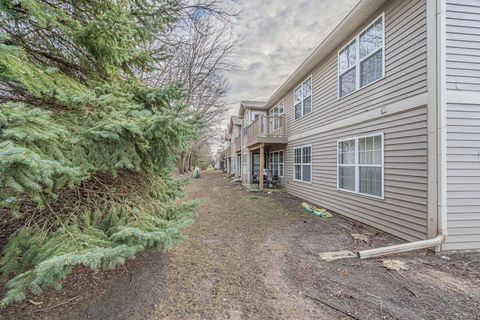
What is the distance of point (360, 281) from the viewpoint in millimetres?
3105

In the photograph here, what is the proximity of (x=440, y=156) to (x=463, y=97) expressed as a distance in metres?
1.18

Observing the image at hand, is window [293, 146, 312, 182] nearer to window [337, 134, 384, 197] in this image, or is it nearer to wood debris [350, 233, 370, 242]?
window [337, 134, 384, 197]

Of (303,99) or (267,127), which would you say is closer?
(303,99)

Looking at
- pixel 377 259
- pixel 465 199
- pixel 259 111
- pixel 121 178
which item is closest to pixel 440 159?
pixel 465 199

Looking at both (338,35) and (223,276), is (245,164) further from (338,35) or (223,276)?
(223,276)

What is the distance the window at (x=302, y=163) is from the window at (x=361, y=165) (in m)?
2.14

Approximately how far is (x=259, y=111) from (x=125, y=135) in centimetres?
1406

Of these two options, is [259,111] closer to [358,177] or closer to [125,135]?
[358,177]

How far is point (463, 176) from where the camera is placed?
3904mm

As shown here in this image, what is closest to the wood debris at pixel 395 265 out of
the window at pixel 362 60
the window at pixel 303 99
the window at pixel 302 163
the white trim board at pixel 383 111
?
the white trim board at pixel 383 111

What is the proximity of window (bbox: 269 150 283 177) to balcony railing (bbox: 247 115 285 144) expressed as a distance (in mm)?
1389

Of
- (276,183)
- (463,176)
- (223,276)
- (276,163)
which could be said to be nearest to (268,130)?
(276,163)

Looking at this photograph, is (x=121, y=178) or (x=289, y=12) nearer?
(x=121, y=178)

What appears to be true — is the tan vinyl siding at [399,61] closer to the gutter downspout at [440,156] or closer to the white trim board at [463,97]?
the gutter downspout at [440,156]
